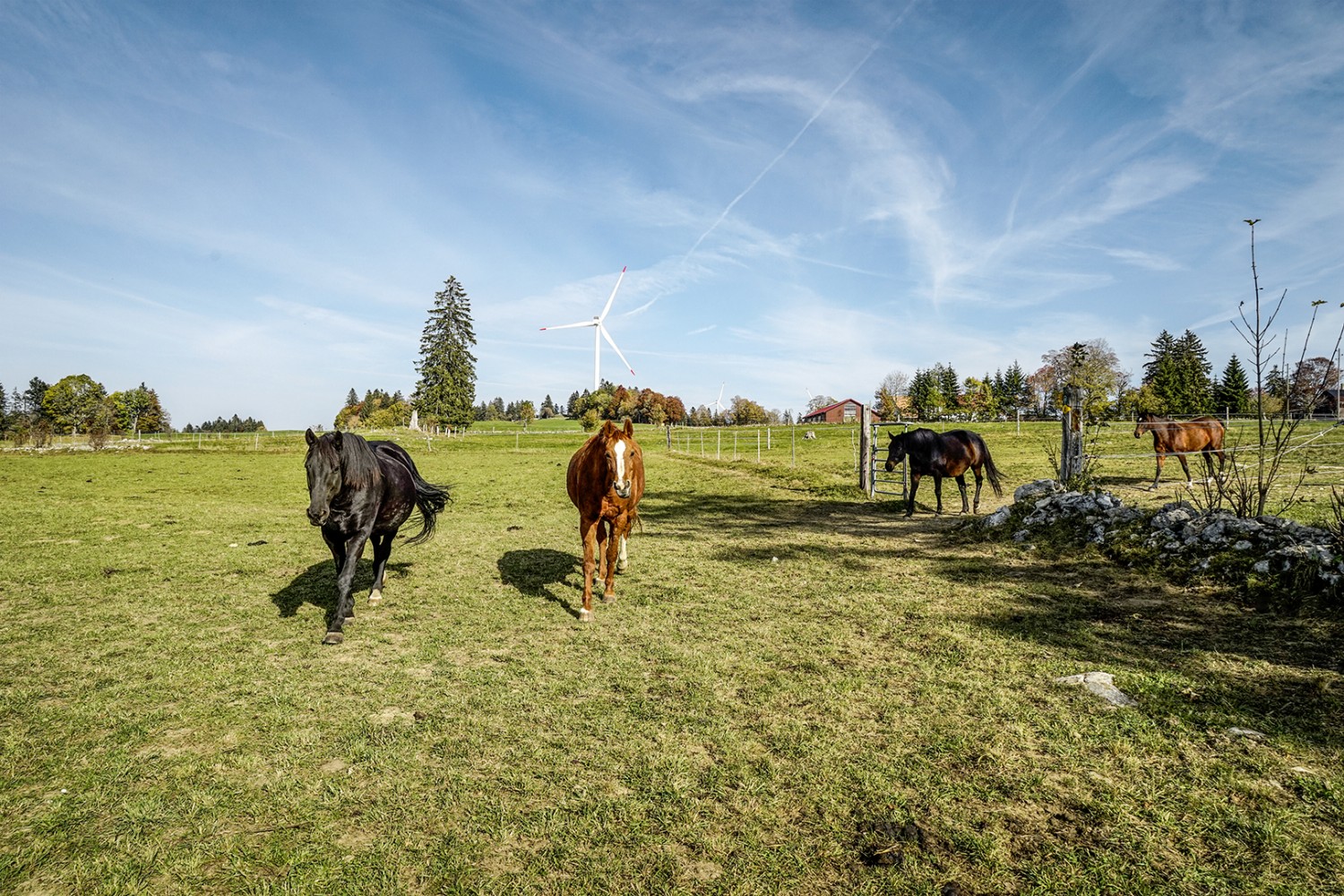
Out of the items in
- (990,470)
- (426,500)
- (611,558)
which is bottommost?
(611,558)

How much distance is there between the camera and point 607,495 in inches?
275

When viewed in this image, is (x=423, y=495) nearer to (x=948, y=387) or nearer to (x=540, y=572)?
(x=540, y=572)

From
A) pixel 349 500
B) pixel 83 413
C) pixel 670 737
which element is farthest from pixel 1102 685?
pixel 83 413

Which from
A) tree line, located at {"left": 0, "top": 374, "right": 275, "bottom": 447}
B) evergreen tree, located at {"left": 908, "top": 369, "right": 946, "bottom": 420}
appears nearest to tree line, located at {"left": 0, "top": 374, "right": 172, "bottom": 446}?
tree line, located at {"left": 0, "top": 374, "right": 275, "bottom": 447}

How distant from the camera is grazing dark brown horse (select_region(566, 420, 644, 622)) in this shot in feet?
21.9

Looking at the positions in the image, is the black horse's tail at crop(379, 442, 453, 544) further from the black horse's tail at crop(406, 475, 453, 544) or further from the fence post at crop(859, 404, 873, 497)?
the fence post at crop(859, 404, 873, 497)

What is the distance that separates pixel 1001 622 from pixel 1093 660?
1.15 meters

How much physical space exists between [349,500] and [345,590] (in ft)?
3.21

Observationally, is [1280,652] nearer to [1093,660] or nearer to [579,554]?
[1093,660]

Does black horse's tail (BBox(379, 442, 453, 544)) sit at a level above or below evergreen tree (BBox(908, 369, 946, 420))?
below

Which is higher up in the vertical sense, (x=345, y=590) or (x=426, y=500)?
(x=426, y=500)

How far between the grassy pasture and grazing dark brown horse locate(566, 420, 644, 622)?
583 millimetres

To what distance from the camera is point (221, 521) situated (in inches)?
543

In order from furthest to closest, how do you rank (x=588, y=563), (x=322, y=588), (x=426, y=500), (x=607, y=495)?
(x=426, y=500)
(x=322, y=588)
(x=607, y=495)
(x=588, y=563)
